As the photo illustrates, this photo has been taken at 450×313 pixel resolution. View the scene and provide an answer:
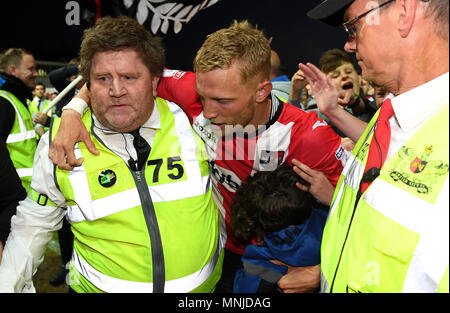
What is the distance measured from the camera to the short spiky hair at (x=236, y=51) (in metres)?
1.73

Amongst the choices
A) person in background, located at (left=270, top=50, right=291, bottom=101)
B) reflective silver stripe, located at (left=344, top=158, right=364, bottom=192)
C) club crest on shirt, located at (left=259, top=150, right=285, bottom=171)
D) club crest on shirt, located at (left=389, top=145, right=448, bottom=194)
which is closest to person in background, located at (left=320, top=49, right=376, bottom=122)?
person in background, located at (left=270, top=50, right=291, bottom=101)

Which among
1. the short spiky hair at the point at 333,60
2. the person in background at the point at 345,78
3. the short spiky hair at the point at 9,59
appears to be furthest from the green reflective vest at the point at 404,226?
the short spiky hair at the point at 9,59

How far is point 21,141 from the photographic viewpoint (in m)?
3.13

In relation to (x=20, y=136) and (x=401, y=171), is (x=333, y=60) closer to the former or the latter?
(x=401, y=171)

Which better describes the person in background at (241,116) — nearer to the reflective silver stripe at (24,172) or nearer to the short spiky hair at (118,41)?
the short spiky hair at (118,41)

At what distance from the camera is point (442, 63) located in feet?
2.97

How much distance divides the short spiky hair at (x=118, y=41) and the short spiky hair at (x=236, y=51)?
10.6 inches

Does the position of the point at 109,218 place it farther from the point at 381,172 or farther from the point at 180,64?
the point at 180,64

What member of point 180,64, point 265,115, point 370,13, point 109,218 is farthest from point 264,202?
→ point 180,64

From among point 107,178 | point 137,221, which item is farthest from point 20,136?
point 137,221

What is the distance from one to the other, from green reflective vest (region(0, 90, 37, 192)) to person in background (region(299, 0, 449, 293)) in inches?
121

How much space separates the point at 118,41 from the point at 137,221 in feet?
2.70

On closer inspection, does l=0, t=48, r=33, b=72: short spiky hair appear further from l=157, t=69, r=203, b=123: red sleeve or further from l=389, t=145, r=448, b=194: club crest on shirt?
l=389, t=145, r=448, b=194: club crest on shirt

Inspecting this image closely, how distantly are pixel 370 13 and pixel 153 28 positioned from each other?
179 cm
